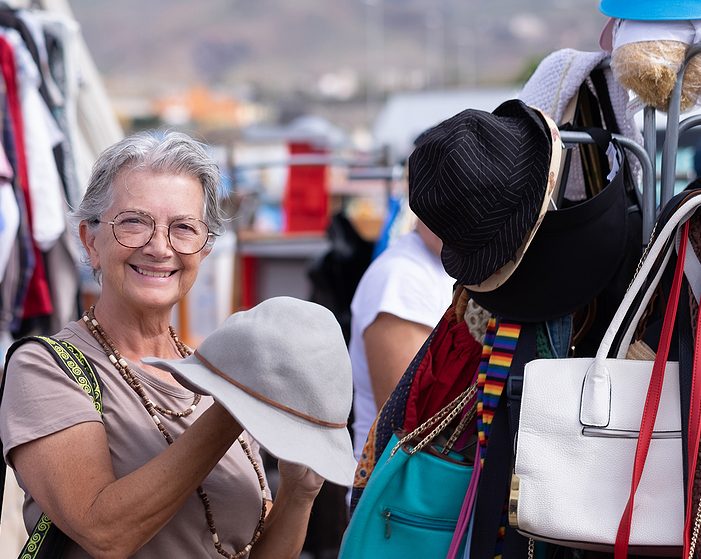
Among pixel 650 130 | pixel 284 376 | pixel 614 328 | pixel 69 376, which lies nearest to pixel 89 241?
pixel 69 376

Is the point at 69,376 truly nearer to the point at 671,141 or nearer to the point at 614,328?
the point at 614,328

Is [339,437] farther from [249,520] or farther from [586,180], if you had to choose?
[586,180]

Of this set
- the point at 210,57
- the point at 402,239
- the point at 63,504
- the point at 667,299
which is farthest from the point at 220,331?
the point at 210,57

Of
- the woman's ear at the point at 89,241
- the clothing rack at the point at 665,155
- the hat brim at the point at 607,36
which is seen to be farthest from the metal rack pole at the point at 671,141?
the woman's ear at the point at 89,241

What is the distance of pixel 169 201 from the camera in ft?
6.40

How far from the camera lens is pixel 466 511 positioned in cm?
190

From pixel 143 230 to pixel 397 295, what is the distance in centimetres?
118

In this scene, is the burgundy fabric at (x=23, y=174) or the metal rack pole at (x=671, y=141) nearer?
the metal rack pole at (x=671, y=141)

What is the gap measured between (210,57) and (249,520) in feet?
647

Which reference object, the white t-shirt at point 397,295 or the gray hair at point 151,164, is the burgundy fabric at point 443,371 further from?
the white t-shirt at point 397,295

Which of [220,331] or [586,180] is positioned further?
[586,180]

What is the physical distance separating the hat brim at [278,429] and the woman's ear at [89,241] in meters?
0.49

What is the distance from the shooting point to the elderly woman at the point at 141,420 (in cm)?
167

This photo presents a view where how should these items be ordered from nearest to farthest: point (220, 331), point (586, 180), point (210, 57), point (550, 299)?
point (220, 331) → point (550, 299) → point (586, 180) → point (210, 57)
